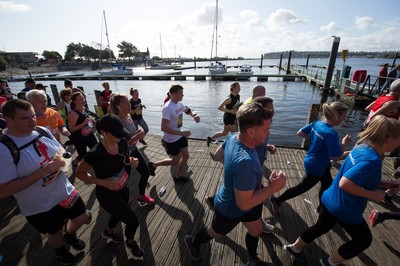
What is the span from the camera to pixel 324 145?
2779 millimetres

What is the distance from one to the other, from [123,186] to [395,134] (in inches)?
110

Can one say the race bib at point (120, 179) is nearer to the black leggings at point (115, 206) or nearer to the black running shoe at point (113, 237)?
the black leggings at point (115, 206)

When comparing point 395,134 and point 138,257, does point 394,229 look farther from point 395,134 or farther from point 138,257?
point 138,257

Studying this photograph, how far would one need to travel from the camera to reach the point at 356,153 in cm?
182

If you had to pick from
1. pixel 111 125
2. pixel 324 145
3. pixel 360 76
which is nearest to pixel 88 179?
pixel 111 125

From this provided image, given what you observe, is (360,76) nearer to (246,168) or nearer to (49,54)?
(246,168)

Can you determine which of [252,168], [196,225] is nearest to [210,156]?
[196,225]

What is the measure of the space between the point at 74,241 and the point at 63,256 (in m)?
0.27

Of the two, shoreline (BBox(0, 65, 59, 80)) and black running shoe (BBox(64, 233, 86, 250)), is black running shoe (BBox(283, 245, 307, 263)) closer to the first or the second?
black running shoe (BBox(64, 233, 86, 250))

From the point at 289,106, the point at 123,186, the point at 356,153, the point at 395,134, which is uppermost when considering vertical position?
the point at 395,134

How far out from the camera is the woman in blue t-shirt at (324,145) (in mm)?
2605

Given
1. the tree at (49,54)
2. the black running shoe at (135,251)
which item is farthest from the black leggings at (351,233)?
the tree at (49,54)

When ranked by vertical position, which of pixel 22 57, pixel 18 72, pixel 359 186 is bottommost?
pixel 18 72

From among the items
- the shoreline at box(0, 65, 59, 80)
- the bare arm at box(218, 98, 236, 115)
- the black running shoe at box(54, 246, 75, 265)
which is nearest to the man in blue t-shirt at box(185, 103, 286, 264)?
the black running shoe at box(54, 246, 75, 265)
